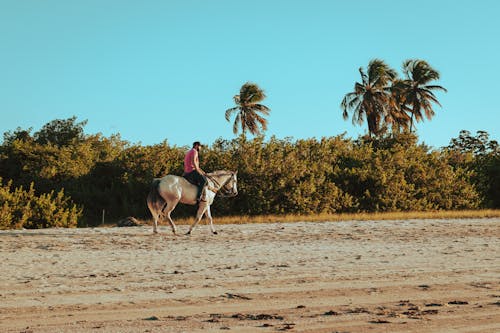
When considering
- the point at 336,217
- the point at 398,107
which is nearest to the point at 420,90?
the point at 398,107

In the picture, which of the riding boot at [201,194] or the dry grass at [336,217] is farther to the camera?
the dry grass at [336,217]

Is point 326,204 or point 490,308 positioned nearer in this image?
point 490,308

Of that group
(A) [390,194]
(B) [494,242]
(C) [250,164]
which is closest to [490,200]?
(A) [390,194]

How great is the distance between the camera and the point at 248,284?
9.38m

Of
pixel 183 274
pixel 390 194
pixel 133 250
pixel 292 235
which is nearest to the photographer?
pixel 183 274

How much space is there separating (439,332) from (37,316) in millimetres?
4557

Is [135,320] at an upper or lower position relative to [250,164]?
lower

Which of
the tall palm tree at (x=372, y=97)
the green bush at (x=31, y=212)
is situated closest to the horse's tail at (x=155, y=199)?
the green bush at (x=31, y=212)

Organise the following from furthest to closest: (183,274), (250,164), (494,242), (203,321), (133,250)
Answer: (250,164) < (494,242) < (133,250) < (183,274) < (203,321)

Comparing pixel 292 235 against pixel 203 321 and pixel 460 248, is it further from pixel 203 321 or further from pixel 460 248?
pixel 203 321

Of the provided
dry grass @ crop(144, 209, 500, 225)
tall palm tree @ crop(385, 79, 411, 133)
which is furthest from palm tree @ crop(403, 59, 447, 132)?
dry grass @ crop(144, 209, 500, 225)

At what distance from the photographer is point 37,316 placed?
7117 millimetres

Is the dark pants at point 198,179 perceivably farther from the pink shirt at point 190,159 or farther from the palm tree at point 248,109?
the palm tree at point 248,109

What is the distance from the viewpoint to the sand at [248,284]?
22.4 feet
